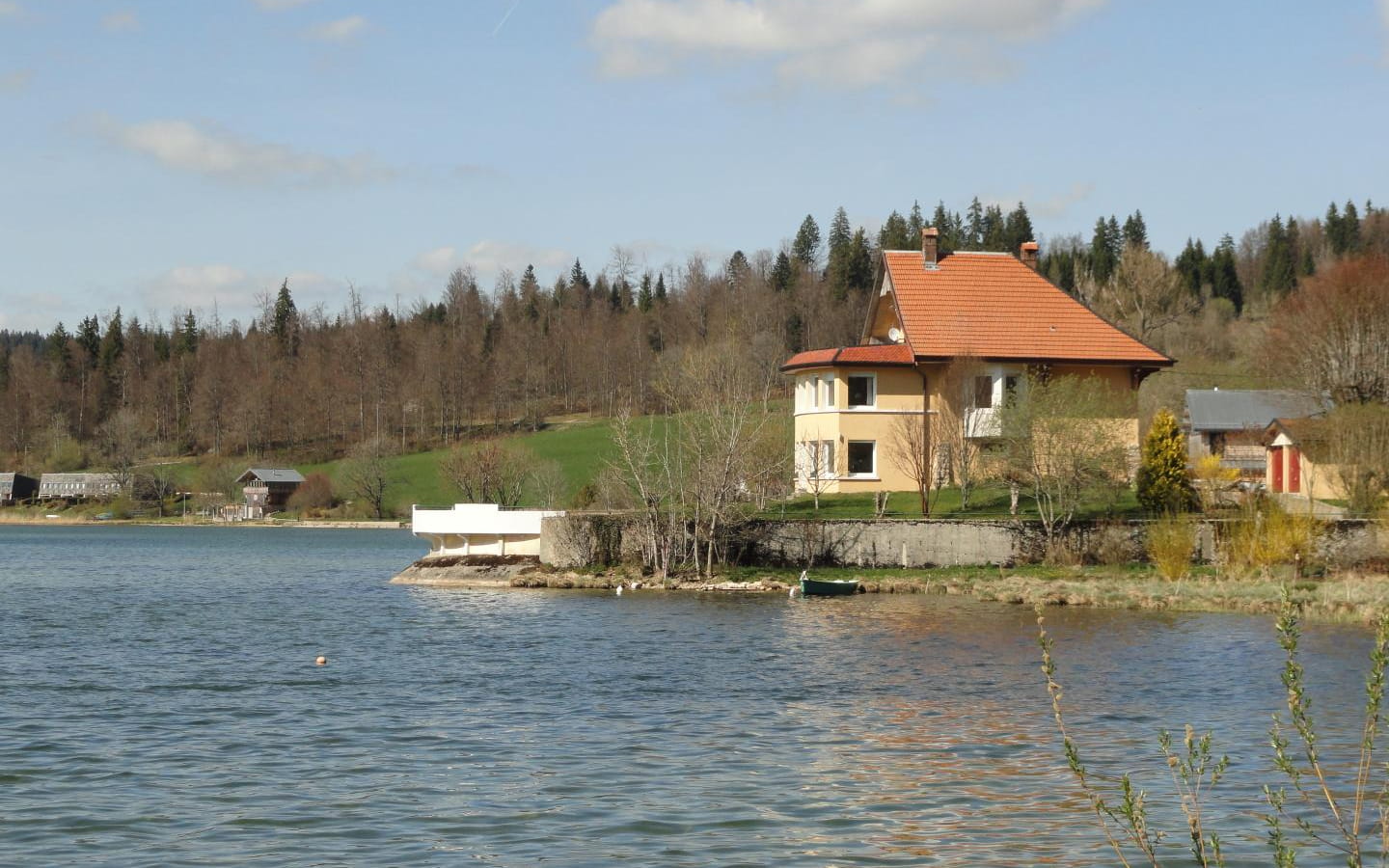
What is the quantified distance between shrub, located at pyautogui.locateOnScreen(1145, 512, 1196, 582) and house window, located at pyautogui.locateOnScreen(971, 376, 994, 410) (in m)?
14.7

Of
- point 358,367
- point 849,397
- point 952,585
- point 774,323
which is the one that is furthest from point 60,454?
point 952,585

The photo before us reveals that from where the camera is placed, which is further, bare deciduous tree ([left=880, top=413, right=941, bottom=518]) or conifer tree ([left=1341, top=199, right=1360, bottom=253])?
conifer tree ([left=1341, top=199, right=1360, bottom=253])

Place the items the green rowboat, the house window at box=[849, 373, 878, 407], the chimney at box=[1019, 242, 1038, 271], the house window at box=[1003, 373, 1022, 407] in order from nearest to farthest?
1. the green rowboat
2. the house window at box=[1003, 373, 1022, 407]
3. the house window at box=[849, 373, 878, 407]
4. the chimney at box=[1019, 242, 1038, 271]

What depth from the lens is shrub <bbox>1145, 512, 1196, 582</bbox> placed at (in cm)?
4172

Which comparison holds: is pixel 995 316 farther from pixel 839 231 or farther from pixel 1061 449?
pixel 839 231

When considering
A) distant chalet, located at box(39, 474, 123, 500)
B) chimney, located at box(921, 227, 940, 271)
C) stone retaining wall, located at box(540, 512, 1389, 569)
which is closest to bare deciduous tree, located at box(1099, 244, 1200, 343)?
chimney, located at box(921, 227, 940, 271)

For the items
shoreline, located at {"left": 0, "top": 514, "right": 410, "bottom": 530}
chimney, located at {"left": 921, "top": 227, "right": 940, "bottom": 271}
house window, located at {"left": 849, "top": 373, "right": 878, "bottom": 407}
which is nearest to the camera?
house window, located at {"left": 849, "top": 373, "right": 878, "bottom": 407}

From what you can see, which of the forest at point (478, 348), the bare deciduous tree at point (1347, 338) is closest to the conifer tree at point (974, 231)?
the forest at point (478, 348)

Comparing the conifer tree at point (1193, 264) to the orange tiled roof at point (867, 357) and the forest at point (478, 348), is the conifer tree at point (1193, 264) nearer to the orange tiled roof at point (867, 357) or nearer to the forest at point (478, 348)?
the forest at point (478, 348)

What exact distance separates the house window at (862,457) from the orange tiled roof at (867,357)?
3.21 m

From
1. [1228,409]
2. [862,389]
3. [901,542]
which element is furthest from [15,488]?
[901,542]

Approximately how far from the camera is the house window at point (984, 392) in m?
57.8

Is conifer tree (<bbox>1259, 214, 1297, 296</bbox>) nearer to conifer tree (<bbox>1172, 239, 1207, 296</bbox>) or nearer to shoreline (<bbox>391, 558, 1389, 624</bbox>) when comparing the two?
conifer tree (<bbox>1172, 239, 1207, 296</bbox>)

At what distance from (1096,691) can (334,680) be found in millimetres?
13978
